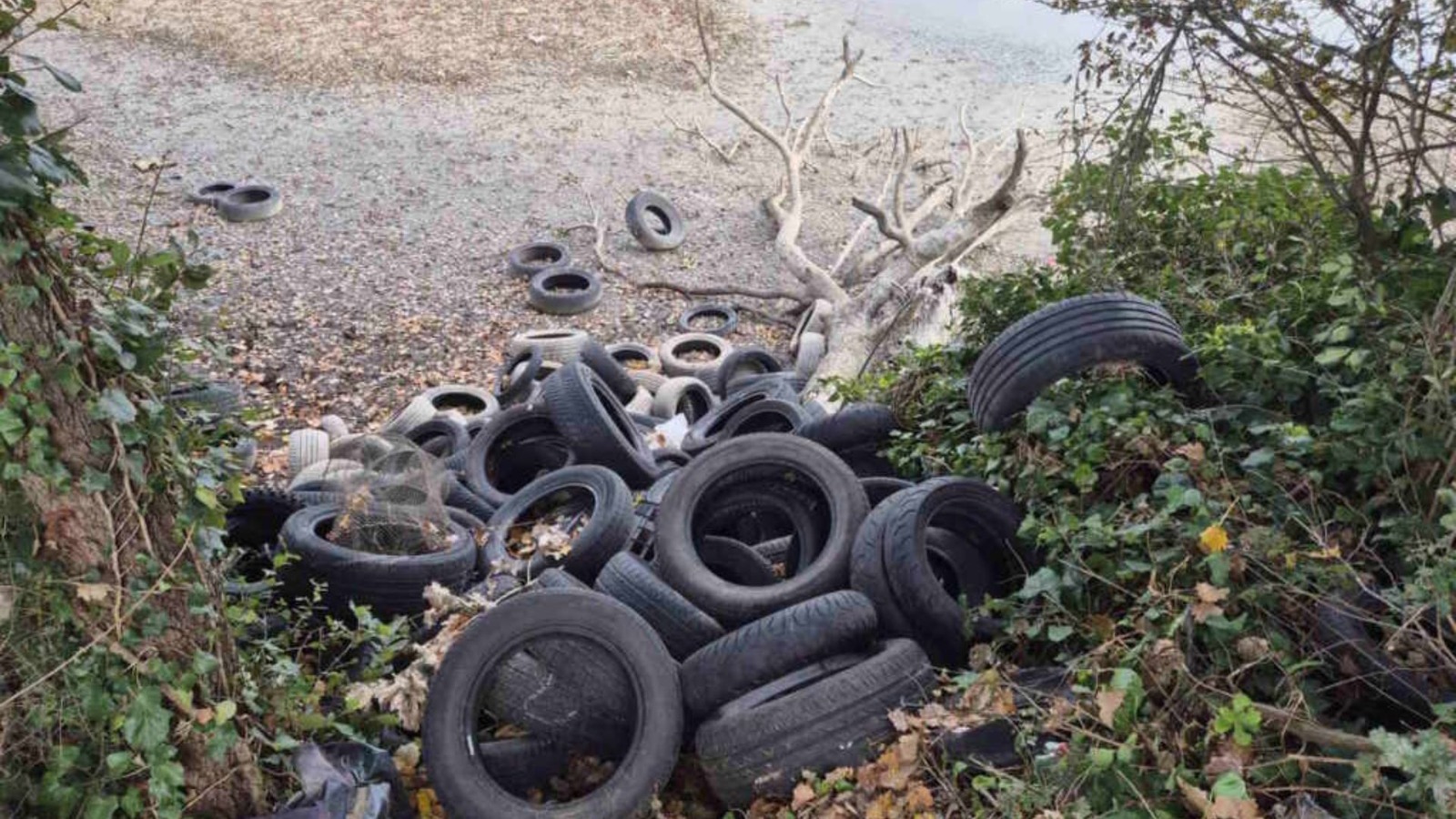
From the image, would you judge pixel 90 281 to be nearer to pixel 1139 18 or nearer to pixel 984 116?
pixel 1139 18

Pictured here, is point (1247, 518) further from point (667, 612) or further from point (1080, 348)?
point (667, 612)

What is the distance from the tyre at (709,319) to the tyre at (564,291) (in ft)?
2.85

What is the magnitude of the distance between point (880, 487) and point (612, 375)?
3.84 meters

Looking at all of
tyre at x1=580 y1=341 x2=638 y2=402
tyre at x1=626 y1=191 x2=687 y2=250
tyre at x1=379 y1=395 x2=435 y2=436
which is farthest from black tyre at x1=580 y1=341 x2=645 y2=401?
tyre at x1=626 y1=191 x2=687 y2=250

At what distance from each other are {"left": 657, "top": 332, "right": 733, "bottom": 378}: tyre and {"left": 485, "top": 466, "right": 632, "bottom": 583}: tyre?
3388 millimetres

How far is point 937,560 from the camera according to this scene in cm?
487

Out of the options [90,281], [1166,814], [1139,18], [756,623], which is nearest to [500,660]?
[756,623]

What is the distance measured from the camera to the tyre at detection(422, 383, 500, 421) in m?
8.55

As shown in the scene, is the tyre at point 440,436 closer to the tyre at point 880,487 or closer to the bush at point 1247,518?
the tyre at point 880,487

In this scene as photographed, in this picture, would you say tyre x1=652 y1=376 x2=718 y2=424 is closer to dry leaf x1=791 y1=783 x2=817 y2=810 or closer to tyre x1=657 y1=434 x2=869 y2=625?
tyre x1=657 y1=434 x2=869 y2=625

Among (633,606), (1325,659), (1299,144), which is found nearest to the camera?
(1325,659)

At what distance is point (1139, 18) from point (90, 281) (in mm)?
4376

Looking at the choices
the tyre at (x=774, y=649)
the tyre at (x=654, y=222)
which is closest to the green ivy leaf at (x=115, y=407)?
the tyre at (x=774, y=649)

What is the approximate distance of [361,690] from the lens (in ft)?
14.0
